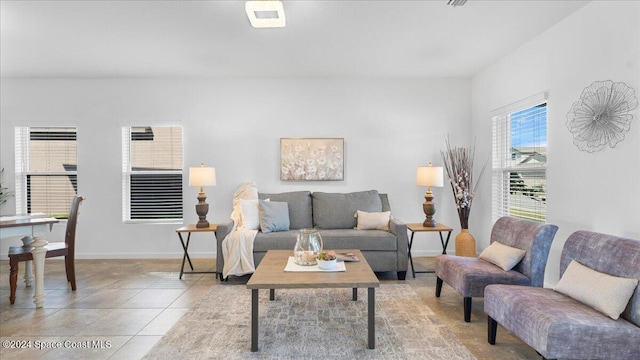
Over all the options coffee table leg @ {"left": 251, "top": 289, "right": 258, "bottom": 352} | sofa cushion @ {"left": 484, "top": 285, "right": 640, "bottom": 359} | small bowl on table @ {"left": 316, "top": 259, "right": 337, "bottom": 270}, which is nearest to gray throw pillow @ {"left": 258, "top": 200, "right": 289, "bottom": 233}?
small bowl on table @ {"left": 316, "top": 259, "right": 337, "bottom": 270}

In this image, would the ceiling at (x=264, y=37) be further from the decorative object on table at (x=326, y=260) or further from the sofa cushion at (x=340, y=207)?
the decorative object on table at (x=326, y=260)

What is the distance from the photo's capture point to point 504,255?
3.04m

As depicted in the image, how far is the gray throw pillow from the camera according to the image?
4.39 m

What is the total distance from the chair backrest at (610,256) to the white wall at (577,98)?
43cm

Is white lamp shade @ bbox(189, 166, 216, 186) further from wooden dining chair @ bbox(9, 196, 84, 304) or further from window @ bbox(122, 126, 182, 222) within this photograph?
wooden dining chair @ bbox(9, 196, 84, 304)

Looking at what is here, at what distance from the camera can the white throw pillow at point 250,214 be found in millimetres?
4434

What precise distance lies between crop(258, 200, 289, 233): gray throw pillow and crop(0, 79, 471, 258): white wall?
0.76 m

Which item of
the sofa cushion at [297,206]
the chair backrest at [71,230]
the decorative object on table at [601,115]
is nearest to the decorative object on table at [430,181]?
the sofa cushion at [297,206]

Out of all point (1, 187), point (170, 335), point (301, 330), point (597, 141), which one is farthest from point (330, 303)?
point (1, 187)

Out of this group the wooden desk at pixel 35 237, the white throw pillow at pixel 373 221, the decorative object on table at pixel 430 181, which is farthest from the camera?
the decorative object on table at pixel 430 181

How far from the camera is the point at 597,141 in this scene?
117 inches

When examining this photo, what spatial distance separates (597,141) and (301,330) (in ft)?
9.15

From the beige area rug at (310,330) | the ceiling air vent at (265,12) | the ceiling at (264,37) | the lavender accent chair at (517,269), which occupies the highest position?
the ceiling at (264,37)

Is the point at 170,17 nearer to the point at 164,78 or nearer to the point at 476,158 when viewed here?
the point at 164,78
